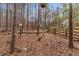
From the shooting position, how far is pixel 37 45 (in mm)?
A: 2049

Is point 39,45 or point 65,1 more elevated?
point 65,1

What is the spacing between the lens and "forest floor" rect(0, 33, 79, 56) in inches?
79.9

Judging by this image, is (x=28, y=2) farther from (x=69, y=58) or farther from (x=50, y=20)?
(x=69, y=58)

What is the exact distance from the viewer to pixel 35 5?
206 centimetres

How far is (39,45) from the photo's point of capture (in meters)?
2.04

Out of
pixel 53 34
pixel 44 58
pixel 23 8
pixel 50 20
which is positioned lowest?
pixel 44 58

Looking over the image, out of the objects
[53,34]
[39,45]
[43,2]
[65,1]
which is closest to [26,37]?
[39,45]

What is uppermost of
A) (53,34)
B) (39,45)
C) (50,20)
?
(50,20)

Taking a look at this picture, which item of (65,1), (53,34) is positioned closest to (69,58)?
(53,34)

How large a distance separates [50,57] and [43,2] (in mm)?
742

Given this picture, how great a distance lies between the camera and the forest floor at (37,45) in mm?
2029

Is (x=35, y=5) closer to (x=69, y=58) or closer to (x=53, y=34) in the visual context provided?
(x=53, y=34)

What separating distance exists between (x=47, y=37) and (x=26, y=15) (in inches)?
15.7

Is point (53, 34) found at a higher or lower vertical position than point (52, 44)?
higher
